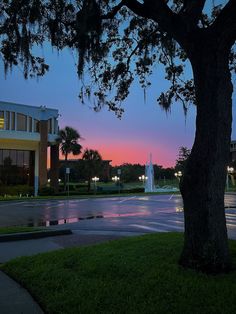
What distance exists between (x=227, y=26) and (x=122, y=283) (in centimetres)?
396

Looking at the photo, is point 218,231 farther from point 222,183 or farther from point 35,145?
point 35,145

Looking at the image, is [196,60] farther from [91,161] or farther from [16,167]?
[91,161]

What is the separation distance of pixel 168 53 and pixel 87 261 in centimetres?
538

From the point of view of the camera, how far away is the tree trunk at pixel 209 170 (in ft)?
20.3

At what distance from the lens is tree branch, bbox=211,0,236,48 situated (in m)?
6.38

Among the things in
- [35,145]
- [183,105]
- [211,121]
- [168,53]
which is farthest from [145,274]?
[35,145]

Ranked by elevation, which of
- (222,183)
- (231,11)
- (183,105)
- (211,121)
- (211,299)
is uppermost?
(231,11)

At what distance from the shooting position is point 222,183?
642cm

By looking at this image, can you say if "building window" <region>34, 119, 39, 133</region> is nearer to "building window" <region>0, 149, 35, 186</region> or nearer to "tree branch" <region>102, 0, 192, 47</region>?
"building window" <region>0, 149, 35, 186</region>

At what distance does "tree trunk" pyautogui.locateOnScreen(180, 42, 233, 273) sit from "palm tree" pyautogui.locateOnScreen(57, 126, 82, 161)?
167 feet

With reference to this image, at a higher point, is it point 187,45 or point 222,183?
point 187,45

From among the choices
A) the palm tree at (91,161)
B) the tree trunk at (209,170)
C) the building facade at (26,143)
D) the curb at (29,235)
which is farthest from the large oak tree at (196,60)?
the palm tree at (91,161)

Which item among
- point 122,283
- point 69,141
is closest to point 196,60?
point 122,283

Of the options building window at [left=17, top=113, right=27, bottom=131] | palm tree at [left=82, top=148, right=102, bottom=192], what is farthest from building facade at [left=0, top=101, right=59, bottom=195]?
palm tree at [left=82, top=148, right=102, bottom=192]
